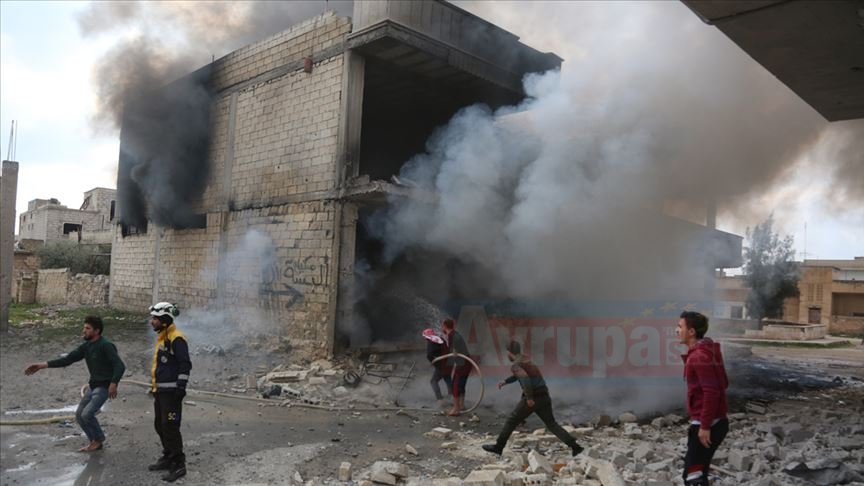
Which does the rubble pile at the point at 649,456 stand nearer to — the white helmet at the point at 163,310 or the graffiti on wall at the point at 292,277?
the white helmet at the point at 163,310

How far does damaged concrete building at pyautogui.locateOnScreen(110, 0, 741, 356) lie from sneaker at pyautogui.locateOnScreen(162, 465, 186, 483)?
214 inches

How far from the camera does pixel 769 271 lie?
31250 mm

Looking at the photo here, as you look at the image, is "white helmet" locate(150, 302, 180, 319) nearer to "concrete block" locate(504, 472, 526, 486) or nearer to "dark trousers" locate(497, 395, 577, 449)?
"concrete block" locate(504, 472, 526, 486)

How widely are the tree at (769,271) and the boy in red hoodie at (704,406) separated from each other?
96.9 ft

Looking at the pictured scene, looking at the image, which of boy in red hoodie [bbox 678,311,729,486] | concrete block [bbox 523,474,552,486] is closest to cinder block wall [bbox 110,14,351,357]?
concrete block [bbox 523,474,552,486]

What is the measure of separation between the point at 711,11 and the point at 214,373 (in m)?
8.95

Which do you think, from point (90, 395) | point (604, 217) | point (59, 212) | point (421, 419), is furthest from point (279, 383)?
point (59, 212)

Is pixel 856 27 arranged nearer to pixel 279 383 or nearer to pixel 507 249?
pixel 507 249

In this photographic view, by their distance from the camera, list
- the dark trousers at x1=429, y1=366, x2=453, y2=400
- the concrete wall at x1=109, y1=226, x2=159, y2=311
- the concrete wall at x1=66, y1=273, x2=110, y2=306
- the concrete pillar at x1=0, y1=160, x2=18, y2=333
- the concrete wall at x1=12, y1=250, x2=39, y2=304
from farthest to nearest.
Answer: the concrete wall at x1=12, y1=250, x2=39, y2=304 → the concrete wall at x1=66, y1=273, x2=110, y2=306 → the concrete wall at x1=109, y1=226, x2=159, y2=311 → the concrete pillar at x1=0, y1=160, x2=18, y2=333 → the dark trousers at x1=429, y1=366, x2=453, y2=400

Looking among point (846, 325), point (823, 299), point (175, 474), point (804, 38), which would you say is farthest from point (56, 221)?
point (823, 299)

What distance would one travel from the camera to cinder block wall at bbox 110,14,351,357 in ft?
35.5

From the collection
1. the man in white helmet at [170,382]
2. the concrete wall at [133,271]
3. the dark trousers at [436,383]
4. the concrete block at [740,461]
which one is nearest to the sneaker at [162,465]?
the man in white helmet at [170,382]

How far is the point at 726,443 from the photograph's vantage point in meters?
6.03

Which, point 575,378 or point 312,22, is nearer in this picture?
point 575,378
